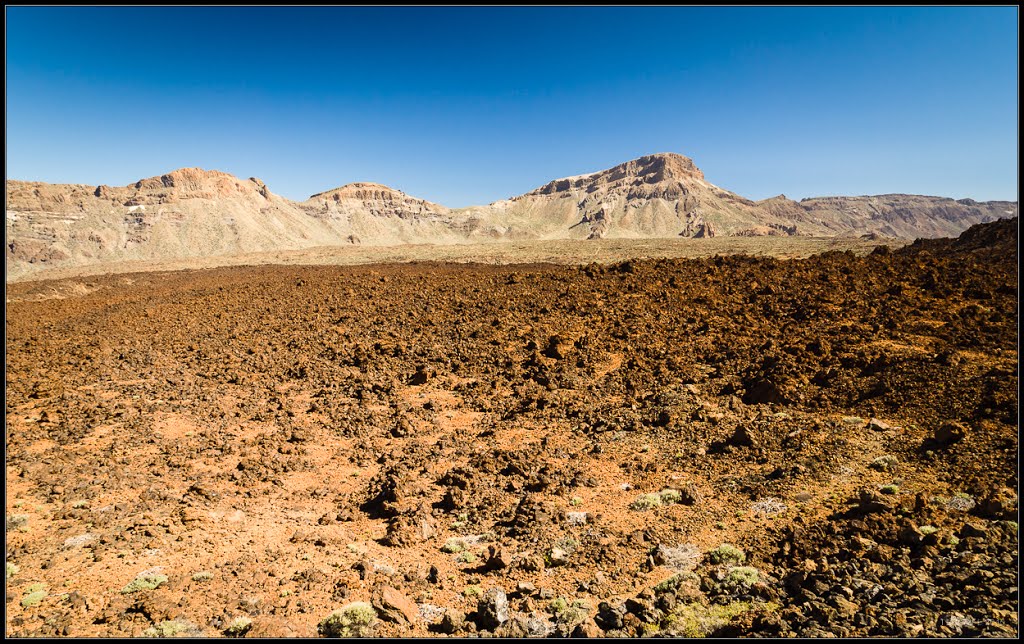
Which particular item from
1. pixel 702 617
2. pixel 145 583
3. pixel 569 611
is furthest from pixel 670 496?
pixel 145 583

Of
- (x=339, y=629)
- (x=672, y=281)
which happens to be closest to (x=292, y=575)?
(x=339, y=629)

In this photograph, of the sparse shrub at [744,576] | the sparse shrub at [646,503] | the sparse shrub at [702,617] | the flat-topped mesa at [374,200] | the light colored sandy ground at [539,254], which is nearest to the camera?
the sparse shrub at [702,617]

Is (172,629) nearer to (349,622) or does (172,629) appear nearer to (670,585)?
(349,622)

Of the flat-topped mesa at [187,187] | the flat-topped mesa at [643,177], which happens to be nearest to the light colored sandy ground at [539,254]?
the flat-topped mesa at [187,187]

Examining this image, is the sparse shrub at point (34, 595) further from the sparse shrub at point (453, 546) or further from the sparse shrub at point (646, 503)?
the sparse shrub at point (646, 503)

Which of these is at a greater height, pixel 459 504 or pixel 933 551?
pixel 933 551

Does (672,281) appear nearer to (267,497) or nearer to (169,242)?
(267,497)

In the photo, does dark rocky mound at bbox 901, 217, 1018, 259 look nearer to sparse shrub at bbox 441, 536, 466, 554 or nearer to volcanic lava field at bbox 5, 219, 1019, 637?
volcanic lava field at bbox 5, 219, 1019, 637
